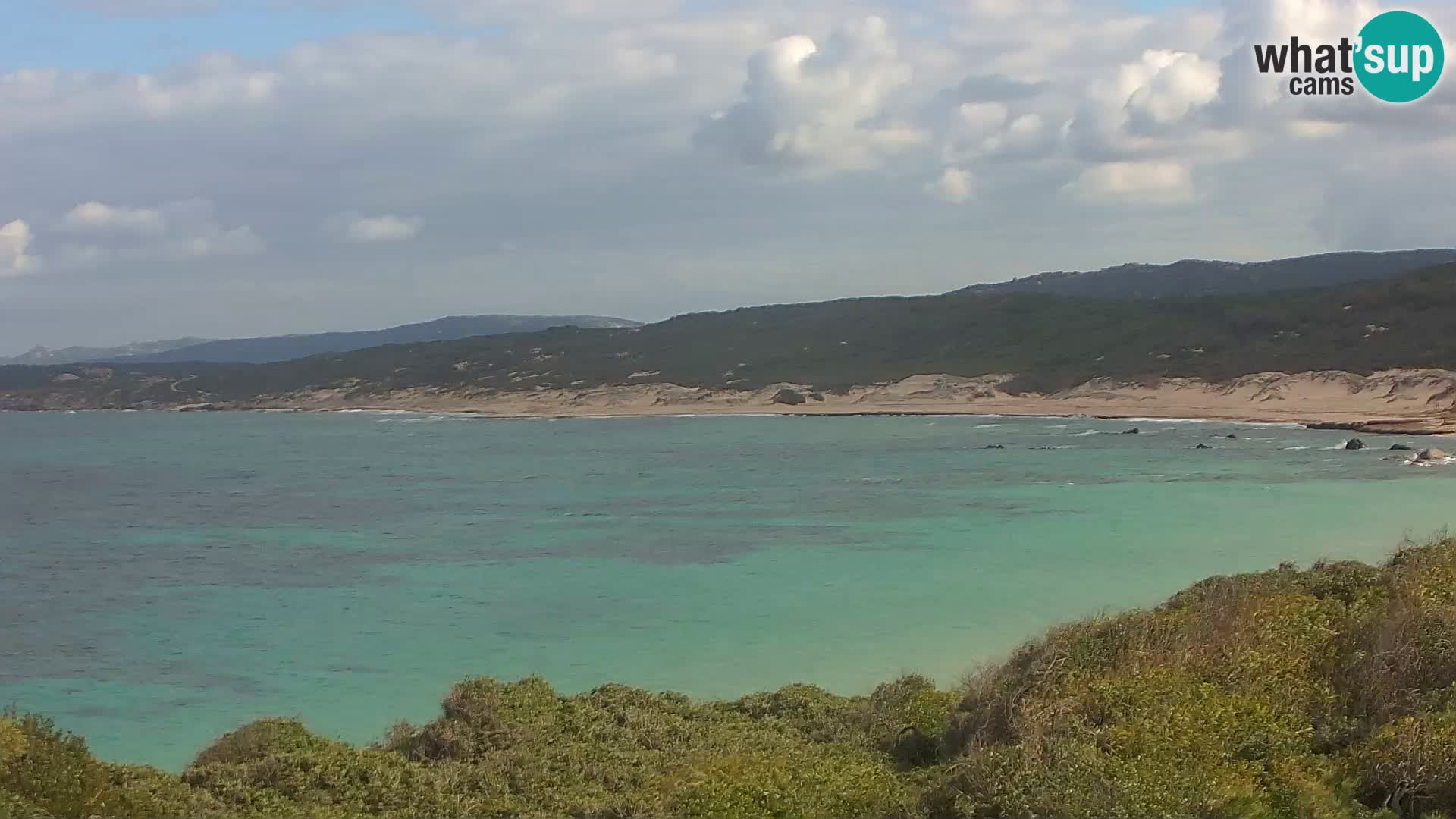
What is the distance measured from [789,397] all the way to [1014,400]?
1960 centimetres

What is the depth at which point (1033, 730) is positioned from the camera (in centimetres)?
870

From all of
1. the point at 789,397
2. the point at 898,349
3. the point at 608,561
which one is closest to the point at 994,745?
the point at 608,561

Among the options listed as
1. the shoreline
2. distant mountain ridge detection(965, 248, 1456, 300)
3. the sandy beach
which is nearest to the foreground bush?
the shoreline

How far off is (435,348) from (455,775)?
133595mm

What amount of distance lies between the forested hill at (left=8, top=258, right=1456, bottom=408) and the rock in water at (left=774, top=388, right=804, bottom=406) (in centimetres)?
290

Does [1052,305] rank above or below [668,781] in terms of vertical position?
above

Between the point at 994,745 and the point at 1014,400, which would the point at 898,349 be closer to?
the point at 1014,400

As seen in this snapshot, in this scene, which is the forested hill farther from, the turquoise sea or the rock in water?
the turquoise sea

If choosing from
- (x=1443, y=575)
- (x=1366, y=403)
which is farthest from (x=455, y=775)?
(x=1366, y=403)

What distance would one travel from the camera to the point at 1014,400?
3546 inches

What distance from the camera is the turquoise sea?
735 inches

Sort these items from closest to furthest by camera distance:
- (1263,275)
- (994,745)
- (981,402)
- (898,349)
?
(994,745) < (981,402) < (898,349) < (1263,275)

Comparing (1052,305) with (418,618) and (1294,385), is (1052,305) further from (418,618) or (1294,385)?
(418,618)

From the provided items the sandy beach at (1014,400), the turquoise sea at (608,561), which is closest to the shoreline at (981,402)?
the sandy beach at (1014,400)
